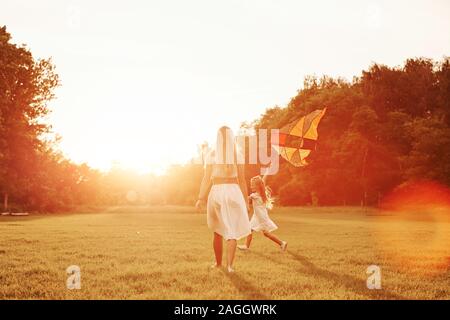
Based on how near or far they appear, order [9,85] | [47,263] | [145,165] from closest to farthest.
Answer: [47,263]
[9,85]
[145,165]

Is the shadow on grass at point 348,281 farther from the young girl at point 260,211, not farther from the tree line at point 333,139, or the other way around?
the tree line at point 333,139

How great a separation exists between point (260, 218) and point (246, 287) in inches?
269

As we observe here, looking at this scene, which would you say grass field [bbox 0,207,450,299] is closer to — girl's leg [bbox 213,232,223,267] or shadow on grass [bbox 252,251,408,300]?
shadow on grass [bbox 252,251,408,300]

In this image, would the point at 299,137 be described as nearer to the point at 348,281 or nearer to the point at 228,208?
the point at 228,208

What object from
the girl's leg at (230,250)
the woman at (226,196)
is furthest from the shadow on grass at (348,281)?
the woman at (226,196)

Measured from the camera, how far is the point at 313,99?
65.0 meters

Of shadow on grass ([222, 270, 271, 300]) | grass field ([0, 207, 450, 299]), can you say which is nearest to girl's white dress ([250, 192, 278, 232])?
grass field ([0, 207, 450, 299])

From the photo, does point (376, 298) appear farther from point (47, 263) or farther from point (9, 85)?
point (9, 85)

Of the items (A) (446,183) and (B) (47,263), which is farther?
(A) (446,183)

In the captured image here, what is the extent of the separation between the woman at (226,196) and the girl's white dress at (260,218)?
4.91 meters

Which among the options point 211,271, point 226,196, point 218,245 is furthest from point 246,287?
point 226,196

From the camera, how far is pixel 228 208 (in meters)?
9.16
